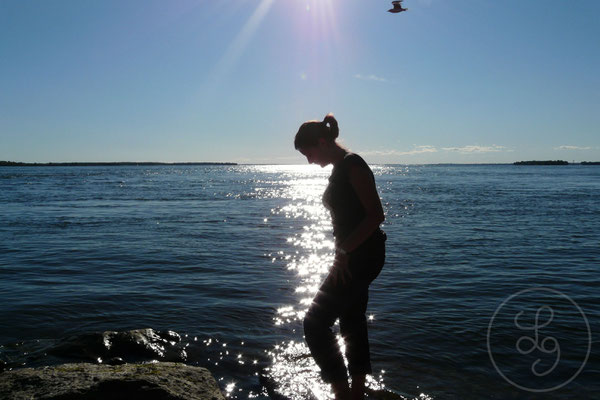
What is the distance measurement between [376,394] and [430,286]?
5.37 m

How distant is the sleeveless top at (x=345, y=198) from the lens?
3820 millimetres

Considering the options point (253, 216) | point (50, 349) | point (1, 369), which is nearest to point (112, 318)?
point (50, 349)

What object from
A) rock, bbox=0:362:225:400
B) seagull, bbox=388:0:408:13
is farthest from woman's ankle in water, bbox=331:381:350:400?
seagull, bbox=388:0:408:13

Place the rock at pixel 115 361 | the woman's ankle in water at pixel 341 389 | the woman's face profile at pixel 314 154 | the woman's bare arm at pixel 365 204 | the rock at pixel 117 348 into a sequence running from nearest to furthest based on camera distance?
the woman's bare arm at pixel 365 204, the woman's face profile at pixel 314 154, the woman's ankle in water at pixel 341 389, the rock at pixel 115 361, the rock at pixel 117 348

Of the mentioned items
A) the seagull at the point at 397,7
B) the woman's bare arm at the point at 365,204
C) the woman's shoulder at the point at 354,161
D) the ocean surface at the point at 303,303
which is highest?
the seagull at the point at 397,7

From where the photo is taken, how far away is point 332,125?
4.00 meters

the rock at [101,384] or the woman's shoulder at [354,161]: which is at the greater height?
the woman's shoulder at [354,161]

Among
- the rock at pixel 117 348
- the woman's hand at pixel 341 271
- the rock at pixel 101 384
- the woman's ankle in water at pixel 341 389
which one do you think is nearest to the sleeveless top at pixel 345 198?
the woman's hand at pixel 341 271

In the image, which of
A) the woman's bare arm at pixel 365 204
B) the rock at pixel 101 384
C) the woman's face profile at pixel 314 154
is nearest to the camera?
the woman's bare arm at pixel 365 204

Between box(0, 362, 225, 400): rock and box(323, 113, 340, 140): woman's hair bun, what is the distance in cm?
267

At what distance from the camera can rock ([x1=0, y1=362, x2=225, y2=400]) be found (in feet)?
12.8

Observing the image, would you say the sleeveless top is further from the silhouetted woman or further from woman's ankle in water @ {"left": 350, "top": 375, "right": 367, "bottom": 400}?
woman's ankle in water @ {"left": 350, "top": 375, "right": 367, "bottom": 400}

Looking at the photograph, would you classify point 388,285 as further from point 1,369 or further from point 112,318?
point 1,369

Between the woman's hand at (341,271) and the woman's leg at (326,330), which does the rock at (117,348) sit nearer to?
the woman's leg at (326,330)
